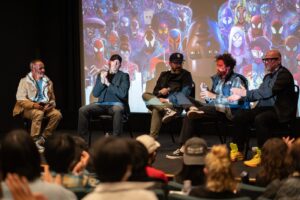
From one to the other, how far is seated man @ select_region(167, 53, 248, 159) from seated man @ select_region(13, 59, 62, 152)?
1.56m

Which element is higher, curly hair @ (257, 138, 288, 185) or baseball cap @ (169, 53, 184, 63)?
baseball cap @ (169, 53, 184, 63)

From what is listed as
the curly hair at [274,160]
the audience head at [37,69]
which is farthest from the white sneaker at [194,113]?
the curly hair at [274,160]

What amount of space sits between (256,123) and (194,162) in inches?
77.9

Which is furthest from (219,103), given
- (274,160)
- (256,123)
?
(274,160)

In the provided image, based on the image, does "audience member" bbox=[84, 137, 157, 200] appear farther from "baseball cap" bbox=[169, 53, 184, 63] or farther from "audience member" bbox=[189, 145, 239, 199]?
"baseball cap" bbox=[169, 53, 184, 63]

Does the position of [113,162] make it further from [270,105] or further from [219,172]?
[270,105]

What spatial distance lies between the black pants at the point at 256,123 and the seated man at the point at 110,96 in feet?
4.59

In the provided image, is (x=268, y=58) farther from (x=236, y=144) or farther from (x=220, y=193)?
(x=220, y=193)

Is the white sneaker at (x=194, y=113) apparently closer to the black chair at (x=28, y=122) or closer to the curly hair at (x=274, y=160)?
the black chair at (x=28, y=122)

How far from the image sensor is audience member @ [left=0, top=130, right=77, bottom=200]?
2088 millimetres

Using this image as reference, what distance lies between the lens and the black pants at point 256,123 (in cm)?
472

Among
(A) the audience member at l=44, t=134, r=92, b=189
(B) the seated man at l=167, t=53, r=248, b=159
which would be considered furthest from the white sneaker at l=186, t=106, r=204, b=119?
(A) the audience member at l=44, t=134, r=92, b=189

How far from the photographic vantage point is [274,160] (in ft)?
9.09

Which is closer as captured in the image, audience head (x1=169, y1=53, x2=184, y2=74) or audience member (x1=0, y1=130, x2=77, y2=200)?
audience member (x1=0, y1=130, x2=77, y2=200)
